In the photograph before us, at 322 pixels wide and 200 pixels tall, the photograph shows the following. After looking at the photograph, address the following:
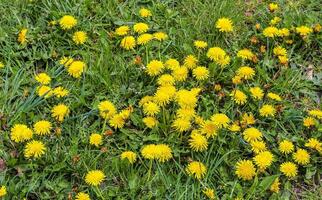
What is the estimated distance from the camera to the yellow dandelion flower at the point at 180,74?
144 inches

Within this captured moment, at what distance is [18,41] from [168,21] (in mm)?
1168

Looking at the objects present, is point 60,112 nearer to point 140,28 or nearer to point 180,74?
point 180,74

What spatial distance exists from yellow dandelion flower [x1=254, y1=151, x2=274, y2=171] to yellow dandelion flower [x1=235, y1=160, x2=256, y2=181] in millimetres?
41

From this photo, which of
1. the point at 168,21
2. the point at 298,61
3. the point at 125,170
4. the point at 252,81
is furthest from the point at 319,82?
the point at 125,170

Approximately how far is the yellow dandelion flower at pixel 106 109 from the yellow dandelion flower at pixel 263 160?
3.21 ft

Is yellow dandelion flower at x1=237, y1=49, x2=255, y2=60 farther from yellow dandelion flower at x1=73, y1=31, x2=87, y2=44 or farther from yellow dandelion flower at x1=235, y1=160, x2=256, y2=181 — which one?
yellow dandelion flower at x1=73, y1=31, x2=87, y2=44

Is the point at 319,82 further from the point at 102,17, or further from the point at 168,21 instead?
the point at 102,17

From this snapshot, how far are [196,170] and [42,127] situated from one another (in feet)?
3.31

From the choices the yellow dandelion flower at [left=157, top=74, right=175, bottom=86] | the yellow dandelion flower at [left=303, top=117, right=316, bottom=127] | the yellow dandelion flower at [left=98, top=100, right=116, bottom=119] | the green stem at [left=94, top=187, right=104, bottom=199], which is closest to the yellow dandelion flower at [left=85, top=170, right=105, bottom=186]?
the green stem at [left=94, top=187, right=104, bottom=199]

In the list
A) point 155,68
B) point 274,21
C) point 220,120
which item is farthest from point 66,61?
point 274,21

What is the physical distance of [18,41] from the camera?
13.0 ft

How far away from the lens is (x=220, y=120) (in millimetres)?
3412

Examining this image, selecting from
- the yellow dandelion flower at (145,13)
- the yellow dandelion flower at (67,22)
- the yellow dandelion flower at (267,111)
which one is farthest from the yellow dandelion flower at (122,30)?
the yellow dandelion flower at (267,111)

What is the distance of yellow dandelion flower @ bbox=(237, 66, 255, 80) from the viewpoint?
3752mm
